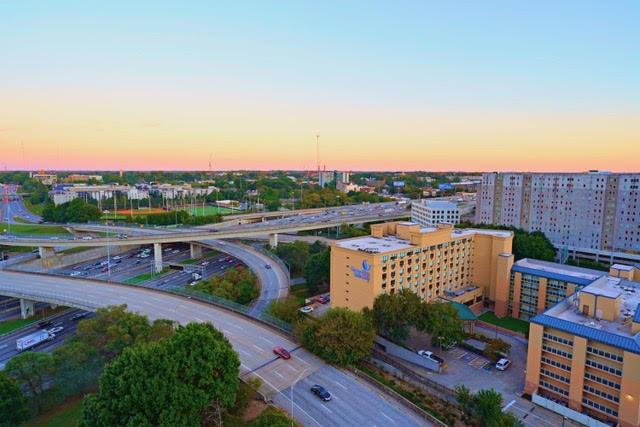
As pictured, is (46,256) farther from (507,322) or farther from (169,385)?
(507,322)

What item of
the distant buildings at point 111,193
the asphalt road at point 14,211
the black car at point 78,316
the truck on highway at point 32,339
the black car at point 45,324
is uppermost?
the distant buildings at point 111,193

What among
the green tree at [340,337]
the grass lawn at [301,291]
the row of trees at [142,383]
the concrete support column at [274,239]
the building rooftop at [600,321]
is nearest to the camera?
the row of trees at [142,383]

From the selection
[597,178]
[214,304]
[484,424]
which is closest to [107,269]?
[214,304]

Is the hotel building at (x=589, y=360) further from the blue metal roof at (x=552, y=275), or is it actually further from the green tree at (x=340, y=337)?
the green tree at (x=340, y=337)

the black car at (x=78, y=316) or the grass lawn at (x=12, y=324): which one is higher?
the black car at (x=78, y=316)

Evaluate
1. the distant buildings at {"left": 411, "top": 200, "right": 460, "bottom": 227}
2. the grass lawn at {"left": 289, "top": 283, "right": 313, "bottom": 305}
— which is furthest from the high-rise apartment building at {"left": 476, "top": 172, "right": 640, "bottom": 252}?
the grass lawn at {"left": 289, "top": 283, "right": 313, "bottom": 305}

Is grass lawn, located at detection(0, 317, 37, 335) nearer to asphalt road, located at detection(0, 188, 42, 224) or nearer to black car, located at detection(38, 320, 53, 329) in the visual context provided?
black car, located at detection(38, 320, 53, 329)

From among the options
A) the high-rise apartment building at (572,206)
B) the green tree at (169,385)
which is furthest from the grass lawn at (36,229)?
the high-rise apartment building at (572,206)
